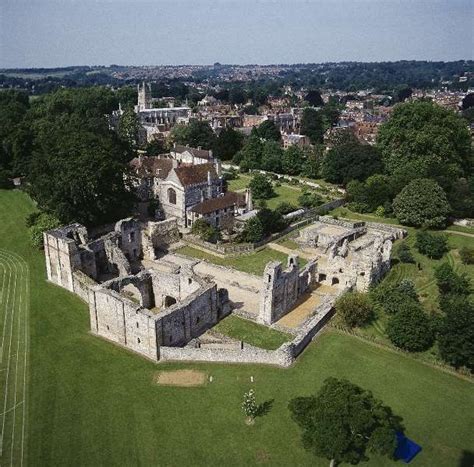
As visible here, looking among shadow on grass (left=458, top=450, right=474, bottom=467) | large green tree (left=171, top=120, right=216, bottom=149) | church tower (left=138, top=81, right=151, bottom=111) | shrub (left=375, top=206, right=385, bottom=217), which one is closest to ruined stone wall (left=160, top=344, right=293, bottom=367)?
shadow on grass (left=458, top=450, right=474, bottom=467)

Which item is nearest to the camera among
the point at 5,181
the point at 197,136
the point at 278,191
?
the point at 5,181

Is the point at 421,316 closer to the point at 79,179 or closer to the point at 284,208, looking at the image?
the point at 284,208

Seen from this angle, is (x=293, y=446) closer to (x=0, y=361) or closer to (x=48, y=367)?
(x=48, y=367)

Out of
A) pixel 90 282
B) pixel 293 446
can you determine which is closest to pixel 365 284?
pixel 293 446

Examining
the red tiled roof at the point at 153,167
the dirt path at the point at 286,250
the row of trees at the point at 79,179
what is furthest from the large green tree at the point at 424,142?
the row of trees at the point at 79,179

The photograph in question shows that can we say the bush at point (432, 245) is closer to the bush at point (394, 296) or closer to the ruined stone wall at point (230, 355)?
the bush at point (394, 296)

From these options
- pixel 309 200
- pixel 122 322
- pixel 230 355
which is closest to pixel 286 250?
pixel 309 200
